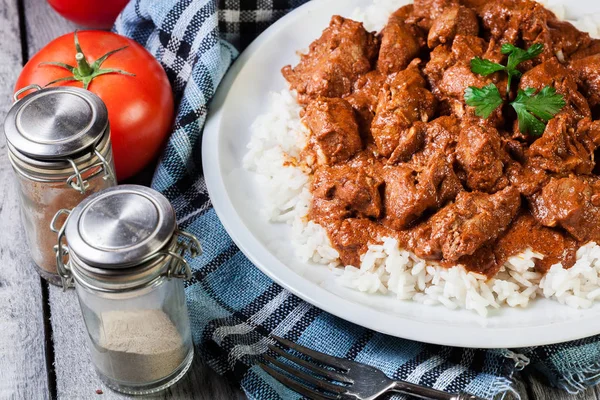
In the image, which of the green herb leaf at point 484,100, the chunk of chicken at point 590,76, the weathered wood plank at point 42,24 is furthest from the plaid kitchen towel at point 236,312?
the chunk of chicken at point 590,76

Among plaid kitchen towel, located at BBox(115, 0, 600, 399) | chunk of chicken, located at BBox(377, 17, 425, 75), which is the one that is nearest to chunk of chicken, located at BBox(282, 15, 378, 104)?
chunk of chicken, located at BBox(377, 17, 425, 75)

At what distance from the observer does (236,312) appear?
4.27 m

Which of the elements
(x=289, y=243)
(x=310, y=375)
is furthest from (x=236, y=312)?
(x=310, y=375)

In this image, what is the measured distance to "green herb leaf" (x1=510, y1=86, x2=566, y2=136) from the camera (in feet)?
14.2

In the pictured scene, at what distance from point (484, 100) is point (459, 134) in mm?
225

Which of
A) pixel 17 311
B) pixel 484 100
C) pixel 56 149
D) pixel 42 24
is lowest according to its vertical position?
pixel 17 311

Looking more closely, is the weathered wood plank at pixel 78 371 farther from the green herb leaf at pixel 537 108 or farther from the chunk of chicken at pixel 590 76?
the chunk of chicken at pixel 590 76

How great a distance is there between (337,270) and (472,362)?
0.81 metres

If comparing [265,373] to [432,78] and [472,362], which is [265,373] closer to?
[472,362]

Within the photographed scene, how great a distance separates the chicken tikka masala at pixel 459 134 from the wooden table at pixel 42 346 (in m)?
0.81

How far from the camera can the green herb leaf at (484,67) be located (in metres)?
4.50

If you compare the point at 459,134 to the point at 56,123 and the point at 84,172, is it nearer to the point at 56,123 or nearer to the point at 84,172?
the point at 84,172

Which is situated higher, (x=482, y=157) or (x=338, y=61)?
(x=482, y=157)

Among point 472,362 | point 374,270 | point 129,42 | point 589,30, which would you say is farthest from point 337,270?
point 589,30
